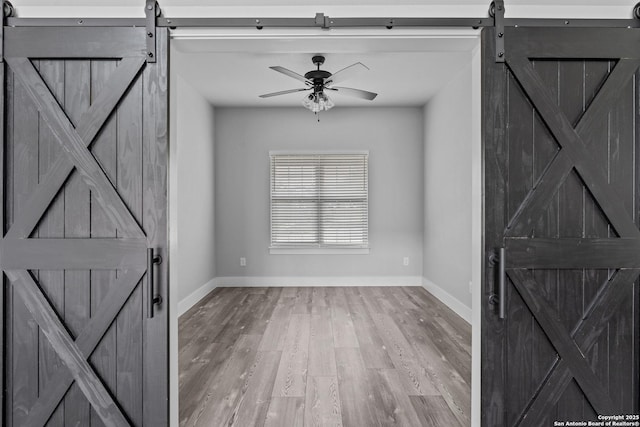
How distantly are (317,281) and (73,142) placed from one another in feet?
13.9

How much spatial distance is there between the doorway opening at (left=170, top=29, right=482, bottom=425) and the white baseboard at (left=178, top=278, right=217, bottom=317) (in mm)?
18

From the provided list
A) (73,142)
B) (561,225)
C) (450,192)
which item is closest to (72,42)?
(73,142)

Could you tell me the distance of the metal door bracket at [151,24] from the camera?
67.3 inches

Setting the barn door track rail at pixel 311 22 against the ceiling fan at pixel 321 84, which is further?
the ceiling fan at pixel 321 84

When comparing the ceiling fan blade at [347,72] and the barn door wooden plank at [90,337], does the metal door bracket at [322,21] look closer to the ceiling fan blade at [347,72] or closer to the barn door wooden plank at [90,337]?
the ceiling fan blade at [347,72]

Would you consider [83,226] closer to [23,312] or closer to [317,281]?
[23,312]

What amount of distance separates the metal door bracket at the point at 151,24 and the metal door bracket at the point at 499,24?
65.5 inches

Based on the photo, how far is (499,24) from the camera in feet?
5.60

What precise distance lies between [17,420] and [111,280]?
839 millimetres

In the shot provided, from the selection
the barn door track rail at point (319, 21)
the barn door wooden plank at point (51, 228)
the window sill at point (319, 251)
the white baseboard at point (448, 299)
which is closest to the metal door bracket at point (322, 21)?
the barn door track rail at point (319, 21)

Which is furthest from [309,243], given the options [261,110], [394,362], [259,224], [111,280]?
[111,280]

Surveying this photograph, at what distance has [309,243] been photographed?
5543 millimetres

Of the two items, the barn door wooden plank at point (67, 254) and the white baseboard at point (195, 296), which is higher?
the barn door wooden plank at point (67, 254)

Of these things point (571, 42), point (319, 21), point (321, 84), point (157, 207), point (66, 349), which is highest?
point (321, 84)
